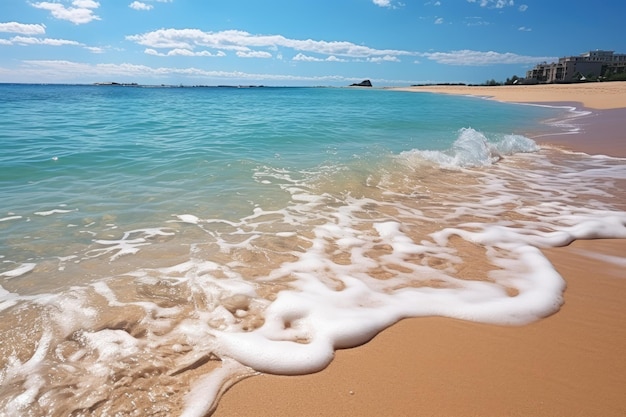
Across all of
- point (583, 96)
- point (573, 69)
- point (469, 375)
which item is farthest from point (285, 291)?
point (573, 69)

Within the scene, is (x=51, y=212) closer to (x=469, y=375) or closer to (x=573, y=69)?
(x=469, y=375)

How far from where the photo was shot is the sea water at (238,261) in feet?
6.74

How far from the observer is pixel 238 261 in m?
3.40

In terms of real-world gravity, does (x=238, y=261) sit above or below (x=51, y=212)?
below

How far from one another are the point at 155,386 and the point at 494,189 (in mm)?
5926

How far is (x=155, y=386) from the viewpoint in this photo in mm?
1876

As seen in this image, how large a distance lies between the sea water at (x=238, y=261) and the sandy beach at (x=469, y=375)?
0.43ft

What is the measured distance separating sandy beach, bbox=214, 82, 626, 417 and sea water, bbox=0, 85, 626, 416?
13 centimetres

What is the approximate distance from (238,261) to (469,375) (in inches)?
85.9

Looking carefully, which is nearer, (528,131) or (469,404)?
(469,404)

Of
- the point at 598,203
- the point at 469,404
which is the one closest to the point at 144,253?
the point at 469,404

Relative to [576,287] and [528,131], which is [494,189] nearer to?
[576,287]

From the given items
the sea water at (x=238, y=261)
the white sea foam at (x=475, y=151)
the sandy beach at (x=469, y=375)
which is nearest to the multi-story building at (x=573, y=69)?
the white sea foam at (x=475, y=151)

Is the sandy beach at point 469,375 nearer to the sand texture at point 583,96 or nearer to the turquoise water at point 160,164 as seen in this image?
the turquoise water at point 160,164
